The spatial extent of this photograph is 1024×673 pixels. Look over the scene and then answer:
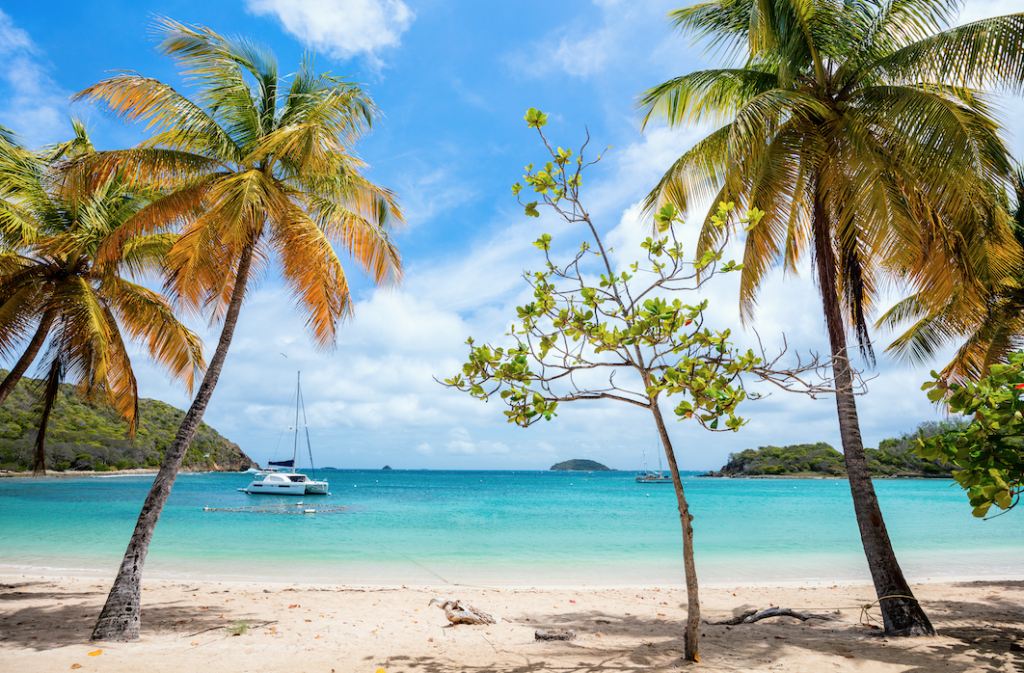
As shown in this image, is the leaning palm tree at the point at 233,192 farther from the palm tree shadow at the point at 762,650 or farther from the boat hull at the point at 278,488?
the boat hull at the point at 278,488

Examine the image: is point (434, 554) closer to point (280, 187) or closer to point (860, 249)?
point (280, 187)

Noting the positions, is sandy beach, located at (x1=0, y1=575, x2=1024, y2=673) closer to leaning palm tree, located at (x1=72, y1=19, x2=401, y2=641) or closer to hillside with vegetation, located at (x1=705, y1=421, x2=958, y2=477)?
leaning palm tree, located at (x1=72, y1=19, x2=401, y2=641)

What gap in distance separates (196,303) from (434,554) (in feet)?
33.5

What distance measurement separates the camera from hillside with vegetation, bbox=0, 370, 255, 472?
51.8 m

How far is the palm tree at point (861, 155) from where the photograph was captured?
5566 mm

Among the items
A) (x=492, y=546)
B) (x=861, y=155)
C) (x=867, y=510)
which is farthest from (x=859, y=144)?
(x=492, y=546)

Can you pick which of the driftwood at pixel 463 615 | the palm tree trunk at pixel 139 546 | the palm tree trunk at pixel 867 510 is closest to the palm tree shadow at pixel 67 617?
the palm tree trunk at pixel 139 546

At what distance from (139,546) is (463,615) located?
11.8 feet

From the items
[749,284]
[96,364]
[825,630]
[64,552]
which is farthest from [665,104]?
[64,552]

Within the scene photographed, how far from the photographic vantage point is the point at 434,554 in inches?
591

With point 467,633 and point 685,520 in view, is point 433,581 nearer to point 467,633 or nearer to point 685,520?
point 467,633

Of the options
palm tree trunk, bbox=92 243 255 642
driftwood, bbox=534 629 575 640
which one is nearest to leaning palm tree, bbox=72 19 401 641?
palm tree trunk, bbox=92 243 255 642

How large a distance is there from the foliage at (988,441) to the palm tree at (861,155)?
256 cm

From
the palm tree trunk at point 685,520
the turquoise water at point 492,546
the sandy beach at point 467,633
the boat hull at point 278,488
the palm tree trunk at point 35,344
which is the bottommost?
the boat hull at point 278,488
